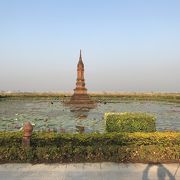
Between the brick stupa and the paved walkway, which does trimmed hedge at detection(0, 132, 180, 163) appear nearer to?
the paved walkway

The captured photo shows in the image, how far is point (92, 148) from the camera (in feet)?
32.8

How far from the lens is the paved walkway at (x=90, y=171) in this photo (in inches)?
320

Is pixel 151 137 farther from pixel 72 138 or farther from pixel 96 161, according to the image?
pixel 72 138

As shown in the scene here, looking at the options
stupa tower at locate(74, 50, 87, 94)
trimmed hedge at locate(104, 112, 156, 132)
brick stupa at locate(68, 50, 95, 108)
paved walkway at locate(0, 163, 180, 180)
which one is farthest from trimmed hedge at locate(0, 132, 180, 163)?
stupa tower at locate(74, 50, 87, 94)

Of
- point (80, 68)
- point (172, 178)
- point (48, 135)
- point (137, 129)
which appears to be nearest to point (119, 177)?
point (172, 178)

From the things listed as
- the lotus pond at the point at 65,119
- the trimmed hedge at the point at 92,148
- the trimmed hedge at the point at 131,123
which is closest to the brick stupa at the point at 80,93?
the lotus pond at the point at 65,119

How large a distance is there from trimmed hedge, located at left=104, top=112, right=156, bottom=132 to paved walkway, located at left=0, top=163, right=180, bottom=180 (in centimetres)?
489

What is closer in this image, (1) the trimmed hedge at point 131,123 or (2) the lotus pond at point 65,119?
(1) the trimmed hedge at point 131,123

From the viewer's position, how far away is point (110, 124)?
48.1 ft

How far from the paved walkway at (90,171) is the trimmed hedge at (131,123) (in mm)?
4889

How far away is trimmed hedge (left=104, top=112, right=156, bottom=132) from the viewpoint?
14258mm

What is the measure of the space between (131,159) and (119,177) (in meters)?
2.00

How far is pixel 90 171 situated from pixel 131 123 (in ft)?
20.2

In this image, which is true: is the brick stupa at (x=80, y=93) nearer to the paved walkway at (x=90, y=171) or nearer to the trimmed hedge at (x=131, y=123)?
the trimmed hedge at (x=131, y=123)
